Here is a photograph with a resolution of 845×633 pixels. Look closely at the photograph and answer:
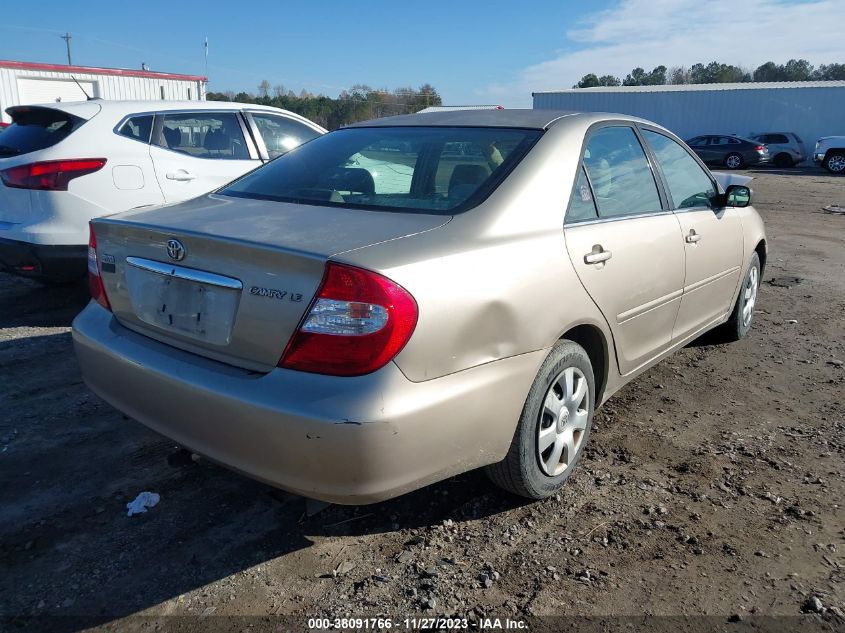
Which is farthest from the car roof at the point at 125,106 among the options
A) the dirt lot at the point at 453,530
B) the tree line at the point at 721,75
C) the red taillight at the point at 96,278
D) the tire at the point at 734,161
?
the tree line at the point at 721,75

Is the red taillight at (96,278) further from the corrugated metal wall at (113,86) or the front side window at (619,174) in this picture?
the corrugated metal wall at (113,86)

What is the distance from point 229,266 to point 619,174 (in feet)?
6.83

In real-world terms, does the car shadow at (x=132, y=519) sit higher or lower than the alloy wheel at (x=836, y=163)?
lower

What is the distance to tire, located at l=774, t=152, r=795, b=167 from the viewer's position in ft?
92.0

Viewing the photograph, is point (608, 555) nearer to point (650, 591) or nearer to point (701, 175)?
point (650, 591)

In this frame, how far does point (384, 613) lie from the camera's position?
218cm

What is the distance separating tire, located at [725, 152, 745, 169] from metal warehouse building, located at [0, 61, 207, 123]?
2317 centimetres

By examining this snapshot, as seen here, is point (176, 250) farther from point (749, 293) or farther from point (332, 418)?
point (749, 293)

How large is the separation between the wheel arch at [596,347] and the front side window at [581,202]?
48 cm

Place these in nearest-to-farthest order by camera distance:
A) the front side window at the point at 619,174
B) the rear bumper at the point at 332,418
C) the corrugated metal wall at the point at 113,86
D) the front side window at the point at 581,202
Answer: the rear bumper at the point at 332,418 < the front side window at the point at 581,202 < the front side window at the point at 619,174 < the corrugated metal wall at the point at 113,86

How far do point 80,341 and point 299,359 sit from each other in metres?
1.23

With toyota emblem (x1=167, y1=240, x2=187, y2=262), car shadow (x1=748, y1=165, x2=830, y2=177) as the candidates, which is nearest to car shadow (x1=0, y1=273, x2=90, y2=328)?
toyota emblem (x1=167, y1=240, x2=187, y2=262)

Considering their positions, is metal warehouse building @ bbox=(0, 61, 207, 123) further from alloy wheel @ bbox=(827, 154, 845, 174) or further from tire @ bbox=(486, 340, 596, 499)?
alloy wheel @ bbox=(827, 154, 845, 174)

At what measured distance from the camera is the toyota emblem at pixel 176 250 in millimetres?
2336
